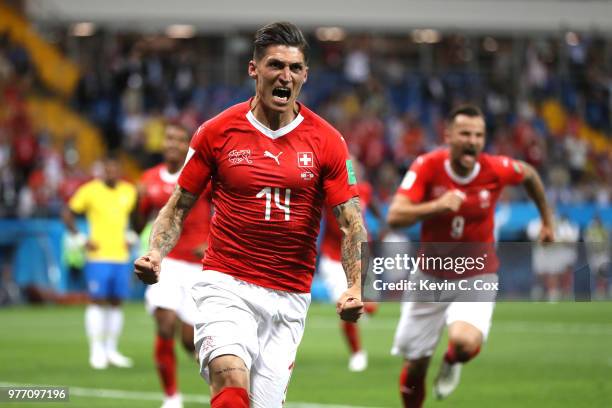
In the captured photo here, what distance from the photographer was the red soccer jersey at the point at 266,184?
24.3 feet

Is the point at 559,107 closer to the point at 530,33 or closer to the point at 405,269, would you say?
the point at 530,33

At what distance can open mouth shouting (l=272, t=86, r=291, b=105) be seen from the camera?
287 inches

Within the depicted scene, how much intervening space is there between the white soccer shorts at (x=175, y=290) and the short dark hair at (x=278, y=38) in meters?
5.69

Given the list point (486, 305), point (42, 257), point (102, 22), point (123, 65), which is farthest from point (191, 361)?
point (102, 22)

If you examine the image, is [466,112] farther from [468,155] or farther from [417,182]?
[417,182]

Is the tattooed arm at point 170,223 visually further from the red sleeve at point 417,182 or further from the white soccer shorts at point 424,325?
the white soccer shorts at point 424,325

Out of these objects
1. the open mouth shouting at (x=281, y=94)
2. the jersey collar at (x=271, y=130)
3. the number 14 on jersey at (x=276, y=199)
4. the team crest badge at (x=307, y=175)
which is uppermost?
the open mouth shouting at (x=281, y=94)

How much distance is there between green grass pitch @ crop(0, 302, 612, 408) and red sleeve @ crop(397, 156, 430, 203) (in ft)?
9.18

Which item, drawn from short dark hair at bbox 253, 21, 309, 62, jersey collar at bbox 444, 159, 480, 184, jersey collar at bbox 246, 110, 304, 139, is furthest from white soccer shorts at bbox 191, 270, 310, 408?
jersey collar at bbox 444, 159, 480, 184

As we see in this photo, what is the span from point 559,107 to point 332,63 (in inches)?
331

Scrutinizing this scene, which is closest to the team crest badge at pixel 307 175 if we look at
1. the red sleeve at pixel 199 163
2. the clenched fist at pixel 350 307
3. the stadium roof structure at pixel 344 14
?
the red sleeve at pixel 199 163

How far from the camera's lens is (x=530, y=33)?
4250cm

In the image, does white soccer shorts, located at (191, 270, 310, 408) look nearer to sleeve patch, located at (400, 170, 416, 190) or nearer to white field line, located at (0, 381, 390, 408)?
sleeve patch, located at (400, 170, 416, 190)

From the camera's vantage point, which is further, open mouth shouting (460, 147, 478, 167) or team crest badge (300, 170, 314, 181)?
open mouth shouting (460, 147, 478, 167)
